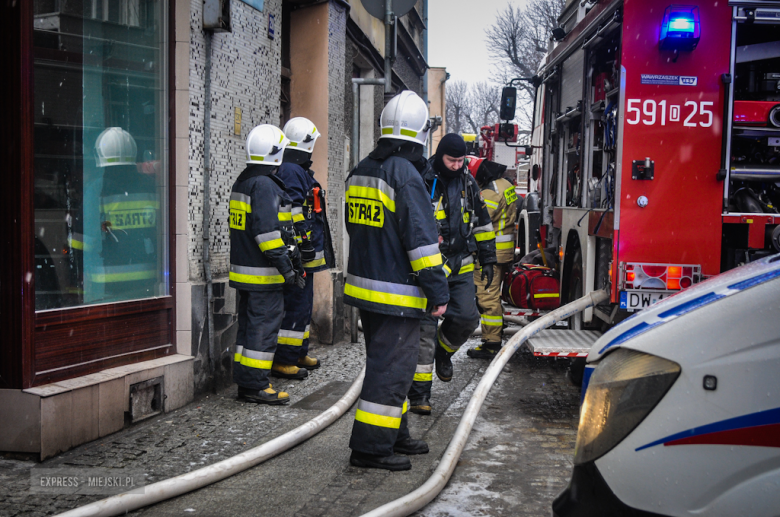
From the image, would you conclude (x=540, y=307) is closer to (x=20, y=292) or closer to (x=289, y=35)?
(x=289, y=35)

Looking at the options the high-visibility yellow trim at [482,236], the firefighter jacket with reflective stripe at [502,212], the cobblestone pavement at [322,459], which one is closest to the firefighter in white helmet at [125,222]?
the cobblestone pavement at [322,459]

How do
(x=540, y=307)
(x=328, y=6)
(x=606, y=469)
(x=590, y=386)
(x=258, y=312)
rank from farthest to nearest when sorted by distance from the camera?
1. (x=328, y=6)
2. (x=540, y=307)
3. (x=258, y=312)
4. (x=590, y=386)
5. (x=606, y=469)

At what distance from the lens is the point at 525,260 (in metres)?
8.08

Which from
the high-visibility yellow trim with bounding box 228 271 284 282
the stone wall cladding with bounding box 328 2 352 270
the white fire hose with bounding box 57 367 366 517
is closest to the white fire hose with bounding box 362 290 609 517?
the white fire hose with bounding box 57 367 366 517

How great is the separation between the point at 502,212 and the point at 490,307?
0.93 meters

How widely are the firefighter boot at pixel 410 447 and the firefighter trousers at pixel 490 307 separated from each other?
9.26 feet

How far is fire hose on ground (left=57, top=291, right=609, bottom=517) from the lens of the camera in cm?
296

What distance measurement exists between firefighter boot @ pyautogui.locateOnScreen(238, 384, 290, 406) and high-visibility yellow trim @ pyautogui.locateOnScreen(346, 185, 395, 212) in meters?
1.90

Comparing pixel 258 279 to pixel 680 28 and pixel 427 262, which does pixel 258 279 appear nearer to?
pixel 427 262

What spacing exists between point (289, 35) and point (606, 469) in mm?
7132

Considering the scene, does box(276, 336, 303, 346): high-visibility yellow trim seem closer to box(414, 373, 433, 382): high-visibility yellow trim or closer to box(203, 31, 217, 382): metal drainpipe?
box(203, 31, 217, 382): metal drainpipe

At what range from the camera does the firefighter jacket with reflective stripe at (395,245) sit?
12.1 ft

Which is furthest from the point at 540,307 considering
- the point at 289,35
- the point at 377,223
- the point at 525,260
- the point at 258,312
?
Answer: the point at 289,35

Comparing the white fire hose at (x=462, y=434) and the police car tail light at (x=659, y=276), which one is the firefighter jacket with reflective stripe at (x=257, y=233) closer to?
the white fire hose at (x=462, y=434)
